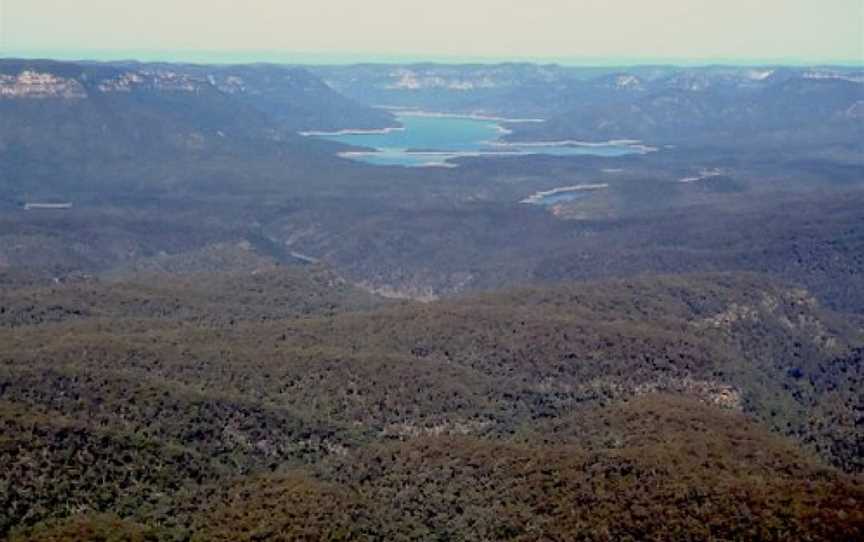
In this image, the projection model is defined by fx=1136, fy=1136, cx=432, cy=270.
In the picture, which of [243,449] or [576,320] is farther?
[576,320]

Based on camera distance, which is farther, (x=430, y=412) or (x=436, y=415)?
(x=430, y=412)

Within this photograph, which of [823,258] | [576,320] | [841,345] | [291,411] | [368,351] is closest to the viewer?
[291,411]

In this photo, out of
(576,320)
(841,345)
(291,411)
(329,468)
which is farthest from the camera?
(841,345)

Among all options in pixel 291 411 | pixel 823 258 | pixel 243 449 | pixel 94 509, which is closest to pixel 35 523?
pixel 94 509

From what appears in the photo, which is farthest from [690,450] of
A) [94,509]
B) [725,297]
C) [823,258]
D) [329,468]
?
[823,258]

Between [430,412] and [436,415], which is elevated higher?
[430,412]

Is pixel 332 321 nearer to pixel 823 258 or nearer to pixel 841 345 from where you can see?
pixel 841 345

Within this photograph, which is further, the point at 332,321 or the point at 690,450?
the point at 332,321

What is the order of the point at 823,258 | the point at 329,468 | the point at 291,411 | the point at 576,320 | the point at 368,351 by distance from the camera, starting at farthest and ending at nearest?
the point at 823,258
the point at 576,320
the point at 368,351
the point at 291,411
the point at 329,468

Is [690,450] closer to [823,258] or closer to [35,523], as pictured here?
[35,523]
